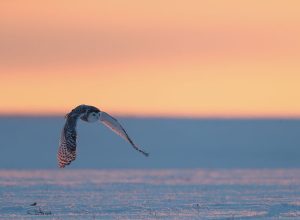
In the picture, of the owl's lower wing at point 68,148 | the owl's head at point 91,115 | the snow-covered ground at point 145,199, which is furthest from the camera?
the owl's head at point 91,115

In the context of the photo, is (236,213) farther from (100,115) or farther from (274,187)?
(274,187)

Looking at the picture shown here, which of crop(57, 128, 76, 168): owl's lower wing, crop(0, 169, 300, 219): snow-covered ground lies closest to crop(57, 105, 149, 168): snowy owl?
crop(57, 128, 76, 168): owl's lower wing

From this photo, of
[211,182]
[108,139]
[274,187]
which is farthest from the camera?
[108,139]

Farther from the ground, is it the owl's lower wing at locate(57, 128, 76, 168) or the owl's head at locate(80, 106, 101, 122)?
Answer: the owl's head at locate(80, 106, 101, 122)

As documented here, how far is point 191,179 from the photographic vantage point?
106 feet

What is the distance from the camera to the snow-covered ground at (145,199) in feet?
65.9

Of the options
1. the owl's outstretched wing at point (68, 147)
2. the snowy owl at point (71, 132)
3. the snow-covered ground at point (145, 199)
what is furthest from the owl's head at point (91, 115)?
the snow-covered ground at point (145, 199)

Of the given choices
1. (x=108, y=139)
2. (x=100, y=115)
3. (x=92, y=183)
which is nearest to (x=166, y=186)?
(x=92, y=183)

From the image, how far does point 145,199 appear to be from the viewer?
22.8 meters

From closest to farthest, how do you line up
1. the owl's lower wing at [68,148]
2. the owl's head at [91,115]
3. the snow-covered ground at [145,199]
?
the owl's lower wing at [68,148] < the snow-covered ground at [145,199] < the owl's head at [91,115]

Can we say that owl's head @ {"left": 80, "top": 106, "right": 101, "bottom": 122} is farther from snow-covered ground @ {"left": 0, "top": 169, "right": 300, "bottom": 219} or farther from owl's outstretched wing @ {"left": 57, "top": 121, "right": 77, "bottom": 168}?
snow-covered ground @ {"left": 0, "top": 169, "right": 300, "bottom": 219}

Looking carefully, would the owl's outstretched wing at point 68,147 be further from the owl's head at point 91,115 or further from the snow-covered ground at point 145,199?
the snow-covered ground at point 145,199

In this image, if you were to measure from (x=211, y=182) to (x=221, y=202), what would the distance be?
7910 mm

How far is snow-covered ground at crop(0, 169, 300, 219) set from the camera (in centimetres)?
2008
